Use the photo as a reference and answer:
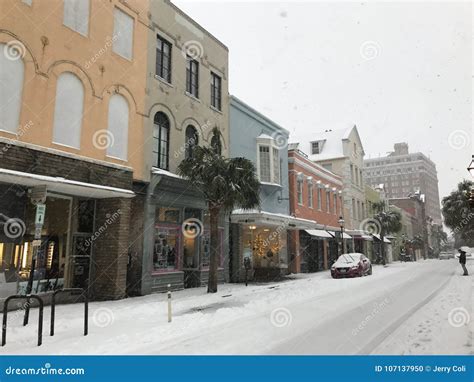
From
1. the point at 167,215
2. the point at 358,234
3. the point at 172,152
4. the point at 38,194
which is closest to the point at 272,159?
the point at 172,152

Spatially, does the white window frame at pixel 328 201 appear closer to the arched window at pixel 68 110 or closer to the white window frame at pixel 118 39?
the white window frame at pixel 118 39

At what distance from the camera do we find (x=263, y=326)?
8133mm

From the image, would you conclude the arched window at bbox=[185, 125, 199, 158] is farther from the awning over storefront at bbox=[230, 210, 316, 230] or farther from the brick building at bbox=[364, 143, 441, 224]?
the brick building at bbox=[364, 143, 441, 224]

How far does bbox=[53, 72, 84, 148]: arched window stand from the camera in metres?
11.5

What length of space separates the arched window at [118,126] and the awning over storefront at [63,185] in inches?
69.2

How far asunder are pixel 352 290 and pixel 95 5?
48.5 feet

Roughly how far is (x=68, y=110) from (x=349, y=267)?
17.5 meters

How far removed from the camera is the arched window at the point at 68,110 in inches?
452

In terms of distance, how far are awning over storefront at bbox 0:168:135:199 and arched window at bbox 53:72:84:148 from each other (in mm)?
1583

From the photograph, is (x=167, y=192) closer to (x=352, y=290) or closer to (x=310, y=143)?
(x=352, y=290)

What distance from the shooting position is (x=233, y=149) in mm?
20094

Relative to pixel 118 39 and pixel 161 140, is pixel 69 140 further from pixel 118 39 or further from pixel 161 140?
pixel 118 39

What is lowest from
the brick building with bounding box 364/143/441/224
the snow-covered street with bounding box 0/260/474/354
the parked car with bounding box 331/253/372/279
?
the snow-covered street with bounding box 0/260/474/354

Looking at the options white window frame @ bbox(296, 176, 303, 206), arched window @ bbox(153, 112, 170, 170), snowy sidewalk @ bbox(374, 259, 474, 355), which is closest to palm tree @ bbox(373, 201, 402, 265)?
white window frame @ bbox(296, 176, 303, 206)
